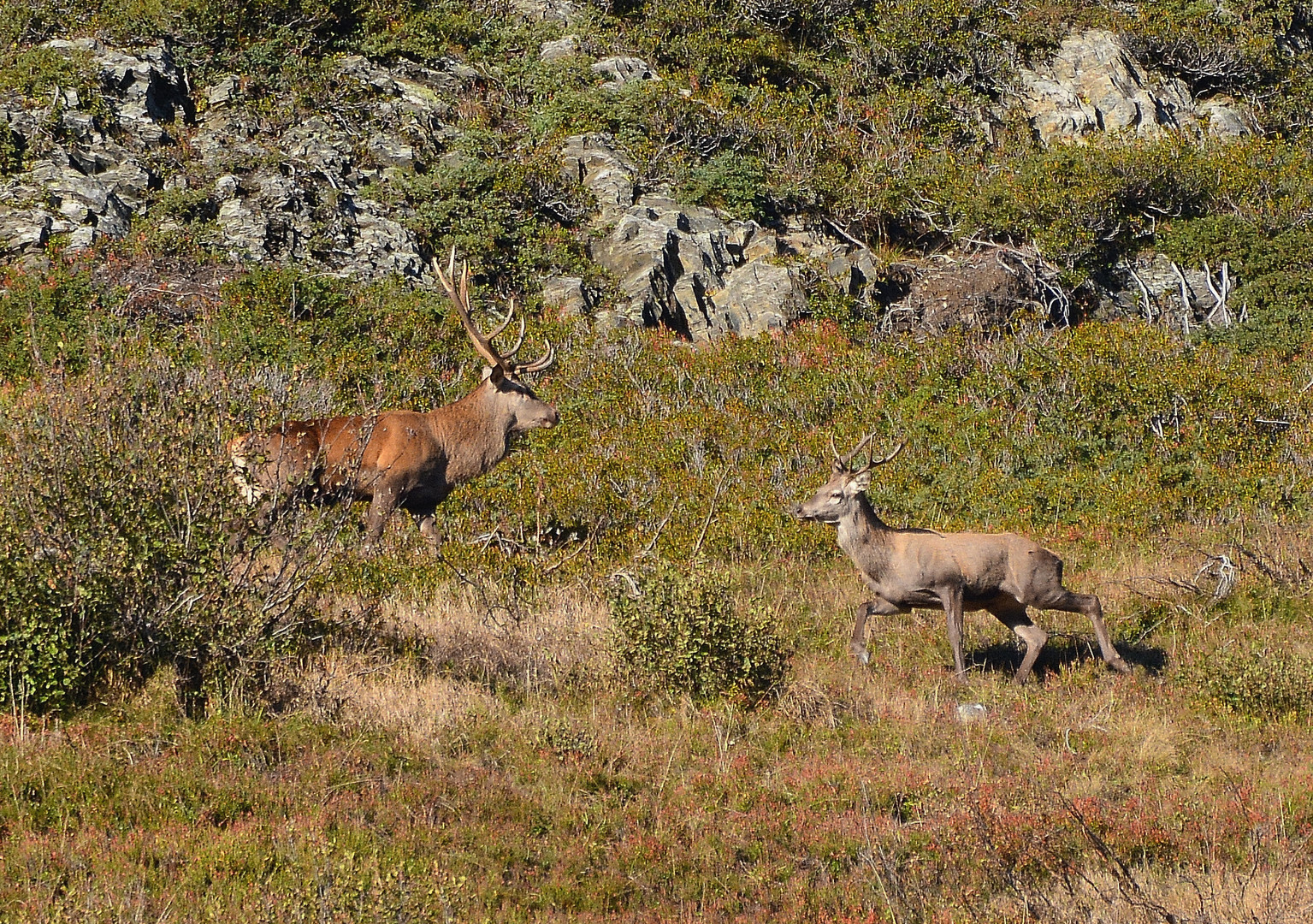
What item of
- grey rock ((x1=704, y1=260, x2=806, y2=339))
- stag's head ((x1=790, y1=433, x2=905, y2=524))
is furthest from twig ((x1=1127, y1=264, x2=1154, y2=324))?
stag's head ((x1=790, y1=433, x2=905, y2=524))

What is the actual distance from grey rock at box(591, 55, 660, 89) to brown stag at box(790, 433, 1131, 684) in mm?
16850

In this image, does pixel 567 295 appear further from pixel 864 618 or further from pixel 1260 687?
pixel 1260 687

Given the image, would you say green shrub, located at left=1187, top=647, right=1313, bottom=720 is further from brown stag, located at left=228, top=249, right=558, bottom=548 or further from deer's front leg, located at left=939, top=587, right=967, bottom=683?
brown stag, located at left=228, top=249, right=558, bottom=548

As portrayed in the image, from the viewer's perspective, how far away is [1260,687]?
855cm

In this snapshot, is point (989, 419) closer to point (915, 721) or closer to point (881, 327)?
point (881, 327)

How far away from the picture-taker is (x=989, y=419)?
53.9 feet

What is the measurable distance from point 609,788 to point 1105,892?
8.39ft

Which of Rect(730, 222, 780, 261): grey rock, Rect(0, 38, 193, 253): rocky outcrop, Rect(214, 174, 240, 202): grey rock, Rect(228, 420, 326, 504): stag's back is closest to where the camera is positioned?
Rect(228, 420, 326, 504): stag's back

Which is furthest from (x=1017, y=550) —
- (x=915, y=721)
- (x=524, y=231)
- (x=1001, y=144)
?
(x=1001, y=144)

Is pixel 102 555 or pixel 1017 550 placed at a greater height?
pixel 102 555

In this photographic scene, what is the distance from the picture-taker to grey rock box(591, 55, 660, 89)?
2503cm

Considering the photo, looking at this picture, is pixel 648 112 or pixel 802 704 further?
pixel 648 112

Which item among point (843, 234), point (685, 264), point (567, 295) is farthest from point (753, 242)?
point (567, 295)

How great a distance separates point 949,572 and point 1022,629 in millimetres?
818
